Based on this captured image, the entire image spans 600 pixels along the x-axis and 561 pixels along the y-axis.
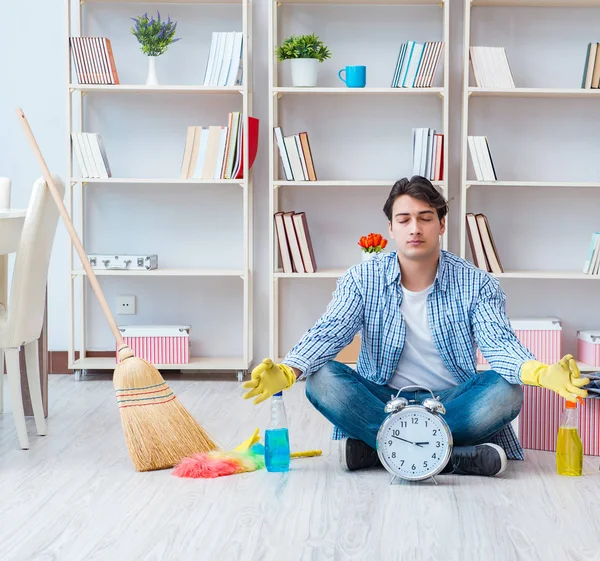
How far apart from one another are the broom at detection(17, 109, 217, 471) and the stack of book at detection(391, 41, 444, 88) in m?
1.91

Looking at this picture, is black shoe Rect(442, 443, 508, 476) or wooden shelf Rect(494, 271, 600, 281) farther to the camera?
wooden shelf Rect(494, 271, 600, 281)

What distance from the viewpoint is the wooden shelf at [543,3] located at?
4.10 metres

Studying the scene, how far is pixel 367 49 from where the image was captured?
4.26 metres

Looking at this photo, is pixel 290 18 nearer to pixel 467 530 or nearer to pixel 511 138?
pixel 511 138

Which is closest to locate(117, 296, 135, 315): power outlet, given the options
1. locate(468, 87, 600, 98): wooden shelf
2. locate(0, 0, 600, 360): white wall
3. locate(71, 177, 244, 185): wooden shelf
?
locate(0, 0, 600, 360): white wall

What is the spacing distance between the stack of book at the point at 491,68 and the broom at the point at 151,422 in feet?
6.82

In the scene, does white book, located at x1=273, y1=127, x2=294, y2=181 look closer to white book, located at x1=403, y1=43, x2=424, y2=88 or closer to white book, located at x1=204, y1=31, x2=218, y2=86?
white book, located at x1=204, y1=31, x2=218, y2=86

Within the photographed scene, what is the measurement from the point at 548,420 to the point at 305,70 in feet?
6.33

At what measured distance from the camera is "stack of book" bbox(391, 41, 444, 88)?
158 inches

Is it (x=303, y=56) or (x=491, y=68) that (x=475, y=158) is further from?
(x=303, y=56)

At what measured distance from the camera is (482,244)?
408 centimetres

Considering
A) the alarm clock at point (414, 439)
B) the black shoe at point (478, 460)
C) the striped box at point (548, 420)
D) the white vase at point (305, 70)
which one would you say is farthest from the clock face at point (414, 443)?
the white vase at point (305, 70)

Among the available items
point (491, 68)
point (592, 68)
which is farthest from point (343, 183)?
point (592, 68)

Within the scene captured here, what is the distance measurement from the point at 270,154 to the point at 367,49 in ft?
2.19
